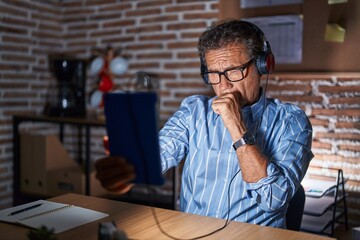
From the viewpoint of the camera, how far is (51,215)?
1.15 metres

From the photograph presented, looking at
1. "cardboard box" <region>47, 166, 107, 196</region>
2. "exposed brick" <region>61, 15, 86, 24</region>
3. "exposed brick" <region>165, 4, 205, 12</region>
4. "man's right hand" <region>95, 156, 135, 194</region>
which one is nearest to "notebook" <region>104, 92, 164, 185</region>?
"man's right hand" <region>95, 156, 135, 194</region>

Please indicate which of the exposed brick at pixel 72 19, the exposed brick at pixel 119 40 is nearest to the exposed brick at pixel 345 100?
the exposed brick at pixel 119 40

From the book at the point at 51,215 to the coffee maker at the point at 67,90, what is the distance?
5.94 feet

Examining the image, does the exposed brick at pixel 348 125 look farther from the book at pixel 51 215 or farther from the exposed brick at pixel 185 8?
the book at pixel 51 215

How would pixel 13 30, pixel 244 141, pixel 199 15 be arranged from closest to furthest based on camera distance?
pixel 244 141, pixel 199 15, pixel 13 30

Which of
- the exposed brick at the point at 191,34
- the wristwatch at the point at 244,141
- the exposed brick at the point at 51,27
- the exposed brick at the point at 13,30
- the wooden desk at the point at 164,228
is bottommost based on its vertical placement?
the wooden desk at the point at 164,228

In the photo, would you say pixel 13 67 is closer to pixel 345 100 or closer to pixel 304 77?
pixel 304 77

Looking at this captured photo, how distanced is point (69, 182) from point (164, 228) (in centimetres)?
186

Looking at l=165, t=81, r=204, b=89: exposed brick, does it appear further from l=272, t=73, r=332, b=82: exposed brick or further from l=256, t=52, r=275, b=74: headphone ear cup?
l=256, t=52, r=275, b=74: headphone ear cup

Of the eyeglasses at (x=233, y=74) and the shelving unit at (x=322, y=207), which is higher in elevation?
the eyeglasses at (x=233, y=74)

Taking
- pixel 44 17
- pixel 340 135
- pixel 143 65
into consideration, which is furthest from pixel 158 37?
pixel 340 135

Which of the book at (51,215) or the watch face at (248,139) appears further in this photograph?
the watch face at (248,139)

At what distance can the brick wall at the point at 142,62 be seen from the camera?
2369 mm

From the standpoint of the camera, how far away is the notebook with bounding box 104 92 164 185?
835mm
